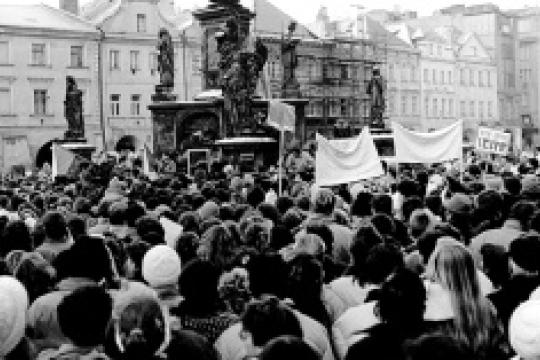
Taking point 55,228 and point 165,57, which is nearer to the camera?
point 55,228

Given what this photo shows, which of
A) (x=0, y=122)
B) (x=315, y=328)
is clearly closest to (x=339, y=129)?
(x=0, y=122)

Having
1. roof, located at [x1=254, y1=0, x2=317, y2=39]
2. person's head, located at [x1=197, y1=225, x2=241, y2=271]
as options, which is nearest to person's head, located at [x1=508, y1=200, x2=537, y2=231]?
person's head, located at [x1=197, y1=225, x2=241, y2=271]

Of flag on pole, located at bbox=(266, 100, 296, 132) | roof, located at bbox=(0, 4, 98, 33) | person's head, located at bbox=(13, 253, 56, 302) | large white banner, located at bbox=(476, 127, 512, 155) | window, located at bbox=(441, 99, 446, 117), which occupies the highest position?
roof, located at bbox=(0, 4, 98, 33)

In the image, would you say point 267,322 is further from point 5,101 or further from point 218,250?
point 5,101

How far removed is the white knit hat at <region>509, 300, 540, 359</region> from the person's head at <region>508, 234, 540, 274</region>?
222 cm

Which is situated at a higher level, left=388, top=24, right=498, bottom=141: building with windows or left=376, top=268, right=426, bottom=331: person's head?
left=388, top=24, right=498, bottom=141: building with windows

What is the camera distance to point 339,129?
3847 centimetres

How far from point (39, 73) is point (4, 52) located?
2449 millimetres

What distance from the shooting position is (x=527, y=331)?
3955 millimetres

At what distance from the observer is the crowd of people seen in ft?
14.7

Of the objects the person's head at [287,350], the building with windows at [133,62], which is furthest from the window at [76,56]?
the person's head at [287,350]

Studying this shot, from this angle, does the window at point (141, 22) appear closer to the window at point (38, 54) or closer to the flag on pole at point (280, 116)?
the window at point (38, 54)

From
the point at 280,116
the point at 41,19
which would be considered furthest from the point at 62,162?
the point at 41,19

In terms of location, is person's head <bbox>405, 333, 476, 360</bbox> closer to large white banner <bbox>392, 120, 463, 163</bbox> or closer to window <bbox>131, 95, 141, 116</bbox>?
large white banner <bbox>392, 120, 463, 163</bbox>
